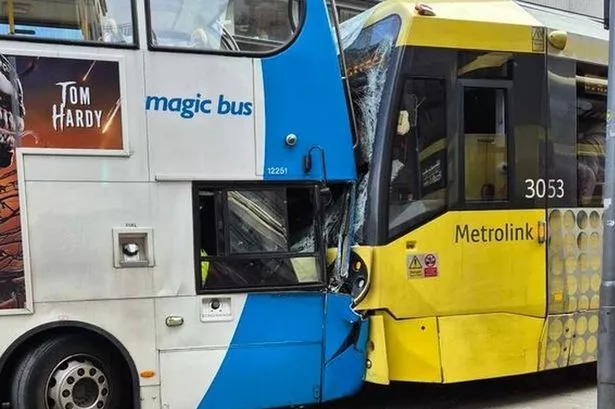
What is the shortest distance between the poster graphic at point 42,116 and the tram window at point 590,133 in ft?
12.7

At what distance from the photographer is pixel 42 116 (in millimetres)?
4336

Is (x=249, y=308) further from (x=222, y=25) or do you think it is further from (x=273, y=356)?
(x=222, y=25)

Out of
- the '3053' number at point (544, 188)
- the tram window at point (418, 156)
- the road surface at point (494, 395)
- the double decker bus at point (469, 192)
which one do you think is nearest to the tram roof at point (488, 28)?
the double decker bus at point (469, 192)

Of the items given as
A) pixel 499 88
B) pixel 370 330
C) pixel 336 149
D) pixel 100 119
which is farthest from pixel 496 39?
pixel 100 119

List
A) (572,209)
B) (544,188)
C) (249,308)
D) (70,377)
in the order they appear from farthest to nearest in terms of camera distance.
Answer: (572,209) < (544,188) < (249,308) < (70,377)

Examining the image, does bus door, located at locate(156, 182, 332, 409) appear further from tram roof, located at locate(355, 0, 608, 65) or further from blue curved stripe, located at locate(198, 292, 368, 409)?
tram roof, located at locate(355, 0, 608, 65)

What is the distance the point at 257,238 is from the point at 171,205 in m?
0.68

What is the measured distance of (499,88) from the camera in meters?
5.39

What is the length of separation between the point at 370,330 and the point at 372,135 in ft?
4.84

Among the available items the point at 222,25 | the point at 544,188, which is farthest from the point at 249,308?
the point at 544,188

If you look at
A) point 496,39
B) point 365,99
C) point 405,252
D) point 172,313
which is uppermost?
point 496,39

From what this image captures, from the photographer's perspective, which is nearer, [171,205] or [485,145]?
[171,205]

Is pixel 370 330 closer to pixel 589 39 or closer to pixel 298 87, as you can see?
pixel 298 87

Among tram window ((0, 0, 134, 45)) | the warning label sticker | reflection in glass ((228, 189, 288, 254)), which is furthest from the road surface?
tram window ((0, 0, 134, 45))
